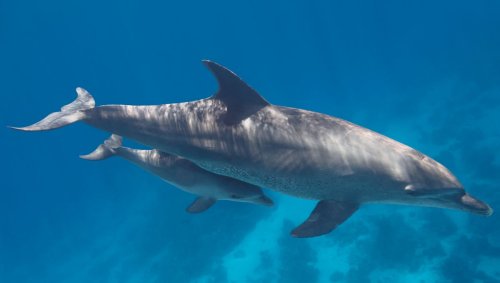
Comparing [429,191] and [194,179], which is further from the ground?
[194,179]

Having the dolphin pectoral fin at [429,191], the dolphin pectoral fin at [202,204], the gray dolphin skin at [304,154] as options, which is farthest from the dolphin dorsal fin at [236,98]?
the dolphin pectoral fin at [202,204]

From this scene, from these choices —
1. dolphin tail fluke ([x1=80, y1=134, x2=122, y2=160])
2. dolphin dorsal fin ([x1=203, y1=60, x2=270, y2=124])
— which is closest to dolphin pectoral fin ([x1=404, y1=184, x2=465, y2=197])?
dolphin dorsal fin ([x1=203, y1=60, x2=270, y2=124])

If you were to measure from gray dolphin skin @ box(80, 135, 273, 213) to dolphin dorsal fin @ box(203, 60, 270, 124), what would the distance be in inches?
68.8

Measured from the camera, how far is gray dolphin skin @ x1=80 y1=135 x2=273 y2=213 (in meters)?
7.55

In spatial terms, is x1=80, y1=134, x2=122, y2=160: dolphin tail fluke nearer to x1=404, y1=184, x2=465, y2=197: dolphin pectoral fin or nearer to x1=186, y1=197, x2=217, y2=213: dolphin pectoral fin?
x1=186, y1=197, x2=217, y2=213: dolphin pectoral fin

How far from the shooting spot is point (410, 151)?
5840 millimetres

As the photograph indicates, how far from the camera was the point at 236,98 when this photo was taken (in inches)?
238

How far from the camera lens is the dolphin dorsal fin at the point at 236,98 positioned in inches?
232

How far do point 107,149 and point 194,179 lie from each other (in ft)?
10.2

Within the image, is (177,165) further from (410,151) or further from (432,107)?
(432,107)

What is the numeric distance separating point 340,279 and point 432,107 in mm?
17519

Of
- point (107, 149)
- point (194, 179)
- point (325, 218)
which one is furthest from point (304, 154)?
point (107, 149)

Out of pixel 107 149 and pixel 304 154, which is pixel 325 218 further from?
pixel 107 149

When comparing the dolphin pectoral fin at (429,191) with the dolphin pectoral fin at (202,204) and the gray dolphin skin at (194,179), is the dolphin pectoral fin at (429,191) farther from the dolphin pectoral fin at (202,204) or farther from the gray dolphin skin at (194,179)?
the dolphin pectoral fin at (202,204)
